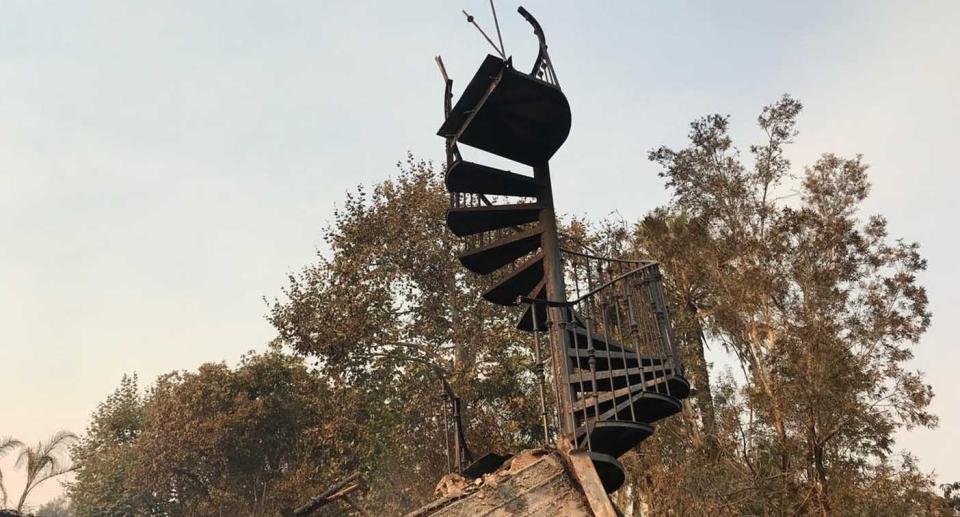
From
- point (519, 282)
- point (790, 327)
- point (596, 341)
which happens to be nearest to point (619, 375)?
point (596, 341)

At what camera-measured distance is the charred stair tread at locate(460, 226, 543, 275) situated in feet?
21.6

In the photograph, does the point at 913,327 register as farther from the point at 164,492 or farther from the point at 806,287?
the point at 164,492

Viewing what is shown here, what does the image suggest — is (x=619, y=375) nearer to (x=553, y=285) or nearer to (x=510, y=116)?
(x=553, y=285)

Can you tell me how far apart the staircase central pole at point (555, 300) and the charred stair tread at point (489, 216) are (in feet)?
0.61

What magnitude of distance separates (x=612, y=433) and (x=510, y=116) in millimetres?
3637

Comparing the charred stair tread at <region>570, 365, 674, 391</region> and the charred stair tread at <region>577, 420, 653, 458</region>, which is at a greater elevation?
the charred stair tread at <region>570, 365, 674, 391</region>

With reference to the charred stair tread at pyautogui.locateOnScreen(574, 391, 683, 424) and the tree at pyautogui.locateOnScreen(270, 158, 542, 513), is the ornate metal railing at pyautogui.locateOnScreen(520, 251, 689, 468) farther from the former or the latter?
the tree at pyautogui.locateOnScreen(270, 158, 542, 513)

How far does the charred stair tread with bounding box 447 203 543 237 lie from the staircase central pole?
7.3 inches

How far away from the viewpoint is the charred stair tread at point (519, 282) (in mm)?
6395

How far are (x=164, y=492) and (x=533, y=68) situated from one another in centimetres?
2391

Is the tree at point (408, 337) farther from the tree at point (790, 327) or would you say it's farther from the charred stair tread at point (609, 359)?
the charred stair tread at point (609, 359)

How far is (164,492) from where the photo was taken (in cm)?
2344

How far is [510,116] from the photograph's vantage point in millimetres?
6848

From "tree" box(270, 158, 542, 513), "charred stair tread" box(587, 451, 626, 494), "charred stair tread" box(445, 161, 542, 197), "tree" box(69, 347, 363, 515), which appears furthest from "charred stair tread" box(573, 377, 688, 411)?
"tree" box(69, 347, 363, 515)
